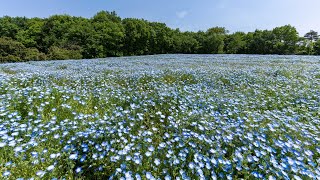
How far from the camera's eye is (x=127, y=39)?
130ft

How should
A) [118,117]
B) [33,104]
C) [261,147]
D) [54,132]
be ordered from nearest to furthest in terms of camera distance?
[261,147] < [54,132] < [118,117] < [33,104]

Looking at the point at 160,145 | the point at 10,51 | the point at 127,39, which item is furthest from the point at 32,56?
the point at 160,145

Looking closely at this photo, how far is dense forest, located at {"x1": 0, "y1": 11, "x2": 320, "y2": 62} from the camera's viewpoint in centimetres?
3459

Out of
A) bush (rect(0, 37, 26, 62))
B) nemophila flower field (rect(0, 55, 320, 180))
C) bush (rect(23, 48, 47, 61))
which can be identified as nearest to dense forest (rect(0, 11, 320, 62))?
bush (rect(23, 48, 47, 61))

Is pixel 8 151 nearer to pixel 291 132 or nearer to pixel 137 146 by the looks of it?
pixel 137 146

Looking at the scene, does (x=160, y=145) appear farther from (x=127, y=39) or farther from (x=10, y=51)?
(x=127, y=39)

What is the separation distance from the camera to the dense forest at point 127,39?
3459 cm

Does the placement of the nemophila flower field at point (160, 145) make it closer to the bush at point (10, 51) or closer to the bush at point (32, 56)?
the bush at point (32, 56)

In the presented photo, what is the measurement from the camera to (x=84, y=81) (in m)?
6.12

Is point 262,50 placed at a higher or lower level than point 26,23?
lower

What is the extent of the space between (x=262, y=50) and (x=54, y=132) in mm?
44057

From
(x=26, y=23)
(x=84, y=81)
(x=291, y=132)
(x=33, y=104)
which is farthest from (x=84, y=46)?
(x=291, y=132)

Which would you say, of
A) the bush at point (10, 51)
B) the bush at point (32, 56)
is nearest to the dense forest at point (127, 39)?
the bush at point (32, 56)

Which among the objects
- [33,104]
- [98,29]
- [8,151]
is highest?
[98,29]
